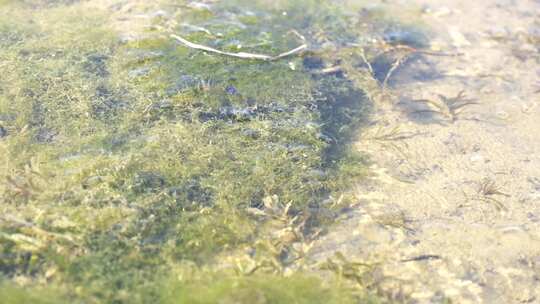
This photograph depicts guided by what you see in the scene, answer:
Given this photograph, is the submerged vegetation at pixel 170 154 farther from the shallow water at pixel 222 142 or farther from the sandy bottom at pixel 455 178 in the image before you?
the sandy bottom at pixel 455 178

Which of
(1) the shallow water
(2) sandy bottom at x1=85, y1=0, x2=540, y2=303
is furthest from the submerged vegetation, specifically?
(2) sandy bottom at x1=85, y1=0, x2=540, y2=303

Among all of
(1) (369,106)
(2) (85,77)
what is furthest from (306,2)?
(2) (85,77)

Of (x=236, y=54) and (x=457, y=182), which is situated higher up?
(x=236, y=54)

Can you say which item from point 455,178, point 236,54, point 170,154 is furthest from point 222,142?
point 455,178

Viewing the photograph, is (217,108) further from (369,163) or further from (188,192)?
(369,163)

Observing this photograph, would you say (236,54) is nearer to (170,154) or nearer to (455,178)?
(170,154)

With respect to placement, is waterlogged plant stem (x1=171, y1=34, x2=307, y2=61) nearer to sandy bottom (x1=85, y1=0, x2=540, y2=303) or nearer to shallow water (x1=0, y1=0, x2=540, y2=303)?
shallow water (x1=0, y1=0, x2=540, y2=303)

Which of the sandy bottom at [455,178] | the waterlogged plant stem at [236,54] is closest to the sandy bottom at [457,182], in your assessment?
the sandy bottom at [455,178]
